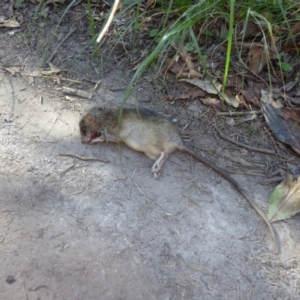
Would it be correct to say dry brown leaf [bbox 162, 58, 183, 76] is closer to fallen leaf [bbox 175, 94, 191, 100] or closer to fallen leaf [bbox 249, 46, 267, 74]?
fallen leaf [bbox 175, 94, 191, 100]

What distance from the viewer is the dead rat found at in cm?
362

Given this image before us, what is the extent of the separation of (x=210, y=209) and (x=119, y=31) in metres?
1.90

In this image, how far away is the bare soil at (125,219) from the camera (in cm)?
291

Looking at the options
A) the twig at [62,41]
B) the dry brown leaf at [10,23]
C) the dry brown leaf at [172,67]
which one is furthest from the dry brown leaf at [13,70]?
the dry brown leaf at [172,67]

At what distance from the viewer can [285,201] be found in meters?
3.36

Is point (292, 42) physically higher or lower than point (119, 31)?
higher

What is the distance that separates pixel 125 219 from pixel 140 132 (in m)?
0.73

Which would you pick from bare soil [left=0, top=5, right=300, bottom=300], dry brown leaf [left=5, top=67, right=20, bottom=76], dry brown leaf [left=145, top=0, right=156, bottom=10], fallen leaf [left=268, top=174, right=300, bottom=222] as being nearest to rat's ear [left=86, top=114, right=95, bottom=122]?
bare soil [left=0, top=5, right=300, bottom=300]

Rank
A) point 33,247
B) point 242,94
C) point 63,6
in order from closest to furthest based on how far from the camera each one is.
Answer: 1. point 33,247
2. point 242,94
3. point 63,6

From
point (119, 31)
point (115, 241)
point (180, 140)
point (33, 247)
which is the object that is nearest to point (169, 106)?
point (180, 140)

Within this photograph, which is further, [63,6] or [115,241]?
[63,6]

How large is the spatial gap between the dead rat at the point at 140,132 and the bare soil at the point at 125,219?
67 mm

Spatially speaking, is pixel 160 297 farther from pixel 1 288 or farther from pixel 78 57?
pixel 78 57

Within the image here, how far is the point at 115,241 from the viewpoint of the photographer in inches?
121
